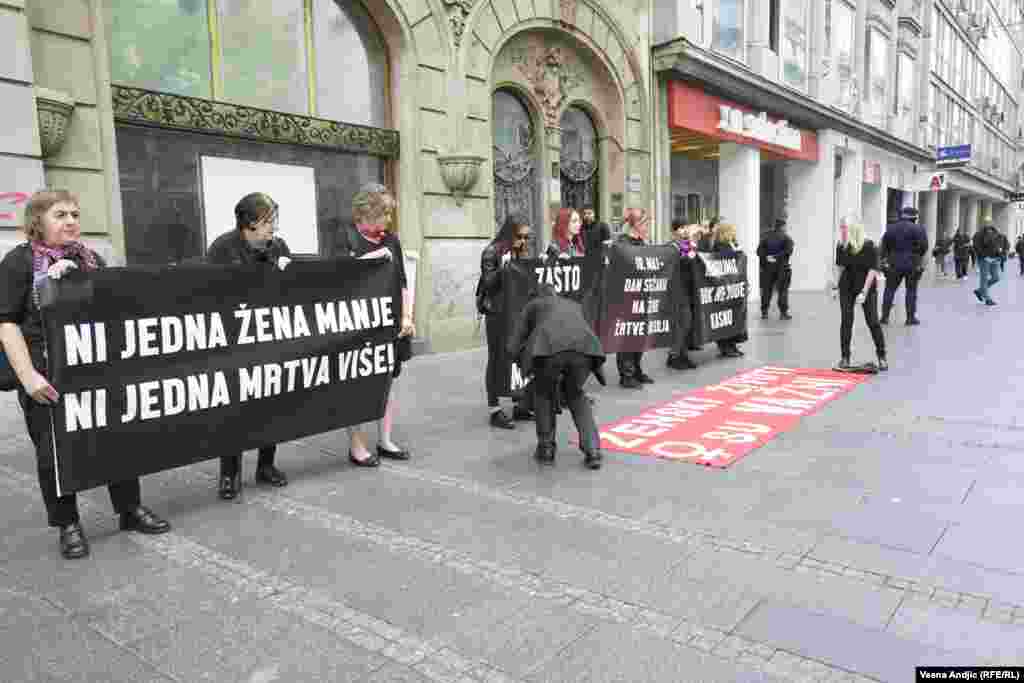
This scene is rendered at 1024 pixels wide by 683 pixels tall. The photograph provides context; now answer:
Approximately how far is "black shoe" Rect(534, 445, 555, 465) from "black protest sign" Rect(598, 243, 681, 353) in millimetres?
2444

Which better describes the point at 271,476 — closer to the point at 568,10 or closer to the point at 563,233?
the point at 563,233

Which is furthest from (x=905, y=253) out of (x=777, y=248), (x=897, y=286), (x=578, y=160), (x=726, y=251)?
(x=578, y=160)

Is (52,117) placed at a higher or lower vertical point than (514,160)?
lower

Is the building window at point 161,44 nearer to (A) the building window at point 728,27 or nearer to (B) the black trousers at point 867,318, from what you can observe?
(B) the black trousers at point 867,318

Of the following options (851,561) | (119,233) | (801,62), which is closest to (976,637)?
(851,561)

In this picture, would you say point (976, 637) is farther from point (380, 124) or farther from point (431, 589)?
point (380, 124)

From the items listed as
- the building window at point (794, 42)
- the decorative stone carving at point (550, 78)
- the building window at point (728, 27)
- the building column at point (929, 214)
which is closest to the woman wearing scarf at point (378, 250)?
the decorative stone carving at point (550, 78)

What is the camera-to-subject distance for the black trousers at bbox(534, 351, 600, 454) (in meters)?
4.94

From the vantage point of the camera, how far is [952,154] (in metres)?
28.5

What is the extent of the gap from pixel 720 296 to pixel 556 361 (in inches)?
192

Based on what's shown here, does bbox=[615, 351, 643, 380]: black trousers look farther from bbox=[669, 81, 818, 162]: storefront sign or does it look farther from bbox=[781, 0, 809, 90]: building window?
bbox=[781, 0, 809, 90]: building window

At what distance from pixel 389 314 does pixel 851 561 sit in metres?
3.12

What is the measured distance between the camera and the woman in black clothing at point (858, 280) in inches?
316

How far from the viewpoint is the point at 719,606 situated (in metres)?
2.94
